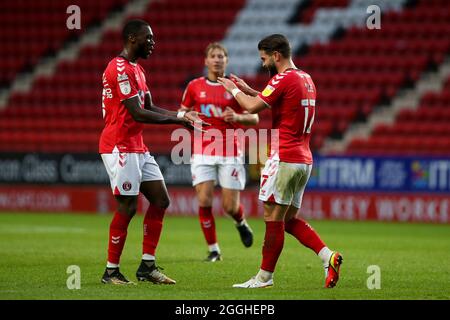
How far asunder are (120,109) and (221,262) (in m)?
2.86

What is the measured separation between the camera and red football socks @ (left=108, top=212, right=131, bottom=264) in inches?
322

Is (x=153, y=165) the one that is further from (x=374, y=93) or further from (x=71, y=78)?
(x=71, y=78)

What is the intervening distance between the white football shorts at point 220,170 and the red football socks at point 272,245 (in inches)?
127

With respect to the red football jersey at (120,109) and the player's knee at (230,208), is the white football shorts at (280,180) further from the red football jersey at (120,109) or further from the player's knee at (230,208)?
the player's knee at (230,208)

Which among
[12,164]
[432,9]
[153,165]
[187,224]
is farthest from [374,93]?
[153,165]

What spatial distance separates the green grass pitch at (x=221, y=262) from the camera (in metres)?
7.51

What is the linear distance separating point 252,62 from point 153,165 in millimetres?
15823

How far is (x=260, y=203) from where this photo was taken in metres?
18.3

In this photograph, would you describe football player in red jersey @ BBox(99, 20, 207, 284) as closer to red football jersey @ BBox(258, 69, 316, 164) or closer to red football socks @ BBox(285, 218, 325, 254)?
red football jersey @ BBox(258, 69, 316, 164)
